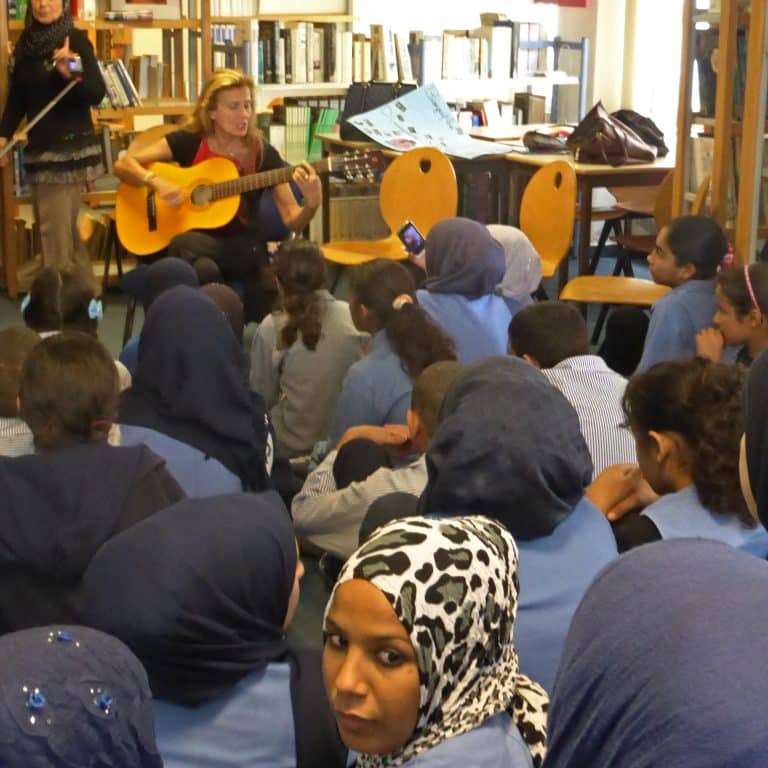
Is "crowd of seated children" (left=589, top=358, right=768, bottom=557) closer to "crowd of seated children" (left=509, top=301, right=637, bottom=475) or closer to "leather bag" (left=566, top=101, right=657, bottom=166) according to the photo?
"crowd of seated children" (left=509, top=301, right=637, bottom=475)

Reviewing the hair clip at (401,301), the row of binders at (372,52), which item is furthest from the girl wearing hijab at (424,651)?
the row of binders at (372,52)

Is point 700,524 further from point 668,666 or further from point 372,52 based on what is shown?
point 372,52

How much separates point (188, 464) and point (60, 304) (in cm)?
109

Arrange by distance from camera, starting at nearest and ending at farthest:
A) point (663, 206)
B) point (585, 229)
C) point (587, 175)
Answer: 1. point (663, 206)
2. point (587, 175)
3. point (585, 229)

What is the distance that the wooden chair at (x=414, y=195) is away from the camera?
565cm

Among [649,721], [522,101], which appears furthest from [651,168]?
[649,721]

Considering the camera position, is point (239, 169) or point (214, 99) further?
point (239, 169)

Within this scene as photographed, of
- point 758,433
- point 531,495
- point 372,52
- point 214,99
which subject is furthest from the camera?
point 372,52

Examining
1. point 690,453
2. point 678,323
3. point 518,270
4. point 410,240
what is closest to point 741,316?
point 678,323

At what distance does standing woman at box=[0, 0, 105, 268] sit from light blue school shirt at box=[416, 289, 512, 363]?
2682mm

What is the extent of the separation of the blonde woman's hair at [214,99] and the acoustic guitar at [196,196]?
14 centimetres

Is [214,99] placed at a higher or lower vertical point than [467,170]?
higher

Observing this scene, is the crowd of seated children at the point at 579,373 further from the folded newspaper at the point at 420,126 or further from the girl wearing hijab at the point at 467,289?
the folded newspaper at the point at 420,126

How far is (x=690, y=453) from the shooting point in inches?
89.7
